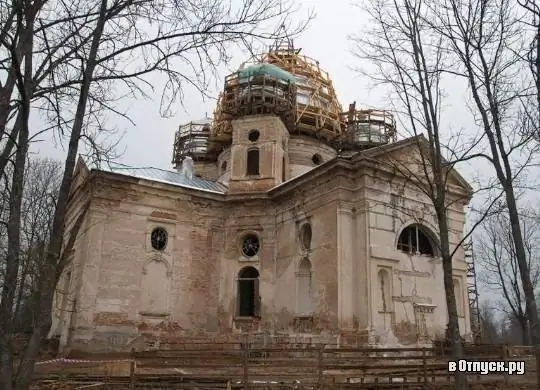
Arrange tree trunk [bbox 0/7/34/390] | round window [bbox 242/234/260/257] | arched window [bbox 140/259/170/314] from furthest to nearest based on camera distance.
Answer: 1. round window [bbox 242/234/260/257]
2. arched window [bbox 140/259/170/314]
3. tree trunk [bbox 0/7/34/390]

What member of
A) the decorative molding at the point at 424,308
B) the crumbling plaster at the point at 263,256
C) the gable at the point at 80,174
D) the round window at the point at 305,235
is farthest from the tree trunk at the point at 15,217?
the gable at the point at 80,174

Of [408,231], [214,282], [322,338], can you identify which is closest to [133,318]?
[214,282]

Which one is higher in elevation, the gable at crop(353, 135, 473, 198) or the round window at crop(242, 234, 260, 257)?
the gable at crop(353, 135, 473, 198)

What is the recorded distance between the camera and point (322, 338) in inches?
746

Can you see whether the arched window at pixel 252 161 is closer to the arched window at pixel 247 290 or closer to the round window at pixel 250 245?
the round window at pixel 250 245

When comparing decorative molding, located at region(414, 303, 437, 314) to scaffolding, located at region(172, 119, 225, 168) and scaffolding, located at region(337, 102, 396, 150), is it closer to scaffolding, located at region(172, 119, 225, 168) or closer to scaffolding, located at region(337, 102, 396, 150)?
scaffolding, located at region(337, 102, 396, 150)

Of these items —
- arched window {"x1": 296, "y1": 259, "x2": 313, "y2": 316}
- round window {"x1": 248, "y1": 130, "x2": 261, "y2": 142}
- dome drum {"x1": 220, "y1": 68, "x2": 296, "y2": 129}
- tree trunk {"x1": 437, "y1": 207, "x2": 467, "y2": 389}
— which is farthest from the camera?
round window {"x1": 248, "y1": 130, "x2": 261, "y2": 142}

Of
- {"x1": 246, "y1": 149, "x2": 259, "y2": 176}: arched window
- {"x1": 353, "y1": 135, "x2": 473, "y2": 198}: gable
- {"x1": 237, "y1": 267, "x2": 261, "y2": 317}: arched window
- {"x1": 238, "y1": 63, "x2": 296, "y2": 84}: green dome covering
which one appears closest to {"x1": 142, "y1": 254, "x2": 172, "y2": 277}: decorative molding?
{"x1": 237, "y1": 267, "x2": 261, "y2": 317}: arched window

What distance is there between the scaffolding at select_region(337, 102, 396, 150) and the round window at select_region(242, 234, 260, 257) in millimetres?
10166

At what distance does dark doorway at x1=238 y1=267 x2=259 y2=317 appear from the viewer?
77.3 ft

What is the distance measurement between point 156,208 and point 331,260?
8334mm

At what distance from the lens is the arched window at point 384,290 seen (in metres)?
18.8

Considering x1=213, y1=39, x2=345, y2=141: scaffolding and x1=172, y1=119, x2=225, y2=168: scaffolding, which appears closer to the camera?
Result: x1=213, y1=39, x2=345, y2=141: scaffolding

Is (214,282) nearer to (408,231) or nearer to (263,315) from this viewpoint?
A: (263,315)
